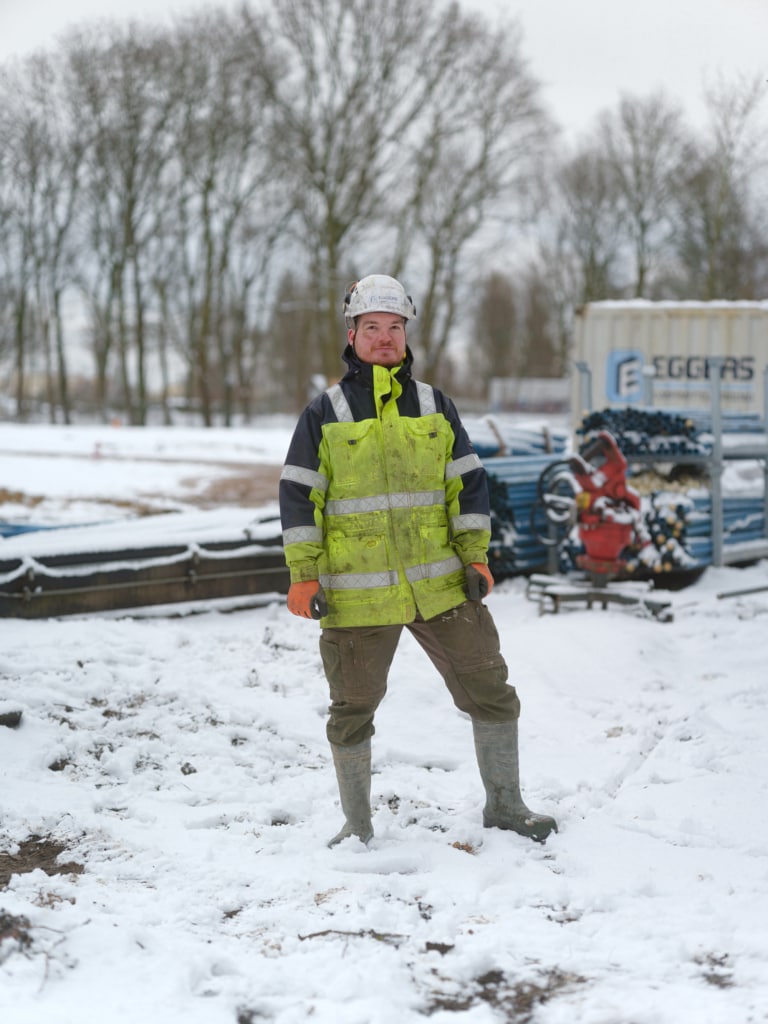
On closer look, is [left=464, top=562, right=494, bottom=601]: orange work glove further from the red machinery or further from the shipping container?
the shipping container

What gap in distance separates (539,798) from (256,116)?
32.3 meters

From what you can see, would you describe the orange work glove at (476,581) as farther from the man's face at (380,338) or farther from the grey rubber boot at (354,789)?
the man's face at (380,338)

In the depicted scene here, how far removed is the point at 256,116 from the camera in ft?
107

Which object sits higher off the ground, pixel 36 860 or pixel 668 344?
pixel 668 344

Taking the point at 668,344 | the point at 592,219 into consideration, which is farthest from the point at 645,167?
the point at 668,344

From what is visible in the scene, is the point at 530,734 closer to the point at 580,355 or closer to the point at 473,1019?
the point at 473,1019

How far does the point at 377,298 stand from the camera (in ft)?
11.3

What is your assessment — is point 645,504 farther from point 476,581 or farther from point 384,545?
point 384,545

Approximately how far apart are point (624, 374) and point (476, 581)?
13.1 meters

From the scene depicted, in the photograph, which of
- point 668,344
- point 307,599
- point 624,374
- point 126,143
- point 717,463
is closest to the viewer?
point 307,599

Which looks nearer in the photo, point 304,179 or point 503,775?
point 503,775

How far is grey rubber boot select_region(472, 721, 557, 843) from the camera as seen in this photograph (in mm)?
3578

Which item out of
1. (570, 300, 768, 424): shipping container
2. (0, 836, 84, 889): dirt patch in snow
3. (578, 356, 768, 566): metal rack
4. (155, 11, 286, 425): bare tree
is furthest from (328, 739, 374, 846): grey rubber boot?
(155, 11, 286, 425): bare tree

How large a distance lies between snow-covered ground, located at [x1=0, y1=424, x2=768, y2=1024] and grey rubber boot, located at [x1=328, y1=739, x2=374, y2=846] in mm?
66
